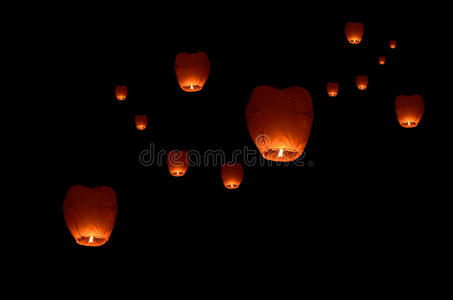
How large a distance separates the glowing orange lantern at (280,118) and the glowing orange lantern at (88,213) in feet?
4.47

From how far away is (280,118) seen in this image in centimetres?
231

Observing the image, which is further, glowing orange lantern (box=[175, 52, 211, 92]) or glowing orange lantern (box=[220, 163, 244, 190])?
glowing orange lantern (box=[220, 163, 244, 190])

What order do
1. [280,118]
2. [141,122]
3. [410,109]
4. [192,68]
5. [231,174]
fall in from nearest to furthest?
[280,118] < [192,68] < [410,109] < [231,174] < [141,122]

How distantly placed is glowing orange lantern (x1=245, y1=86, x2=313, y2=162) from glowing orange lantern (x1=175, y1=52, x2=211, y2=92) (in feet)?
6.06

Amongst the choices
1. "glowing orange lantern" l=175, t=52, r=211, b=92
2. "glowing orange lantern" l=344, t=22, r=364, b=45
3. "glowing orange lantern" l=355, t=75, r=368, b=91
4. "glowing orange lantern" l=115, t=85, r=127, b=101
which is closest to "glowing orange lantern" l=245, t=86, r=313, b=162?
"glowing orange lantern" l=175, t=52, r=211, b=92

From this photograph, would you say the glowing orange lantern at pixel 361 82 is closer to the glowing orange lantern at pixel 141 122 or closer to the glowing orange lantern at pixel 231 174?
the glowing orange lantern at pixel 231 174

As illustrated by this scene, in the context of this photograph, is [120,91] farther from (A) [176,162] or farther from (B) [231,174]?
(B) [231,174]

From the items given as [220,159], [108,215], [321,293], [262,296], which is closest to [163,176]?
[220,159]

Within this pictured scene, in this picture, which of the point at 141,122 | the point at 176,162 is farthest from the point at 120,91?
the point at 176,162

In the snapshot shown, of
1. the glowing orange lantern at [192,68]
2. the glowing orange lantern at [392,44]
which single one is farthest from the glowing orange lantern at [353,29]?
the glowing orange lantern at [192,68]

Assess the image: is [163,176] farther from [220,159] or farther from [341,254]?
[341,254]

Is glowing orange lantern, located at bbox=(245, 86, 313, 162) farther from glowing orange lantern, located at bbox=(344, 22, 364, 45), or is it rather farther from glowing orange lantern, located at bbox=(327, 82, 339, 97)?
glowing orange lantern, located at bbox=(327, 82, 339, 97)

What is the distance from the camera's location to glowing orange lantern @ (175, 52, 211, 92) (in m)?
4.14

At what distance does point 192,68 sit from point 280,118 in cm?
205
